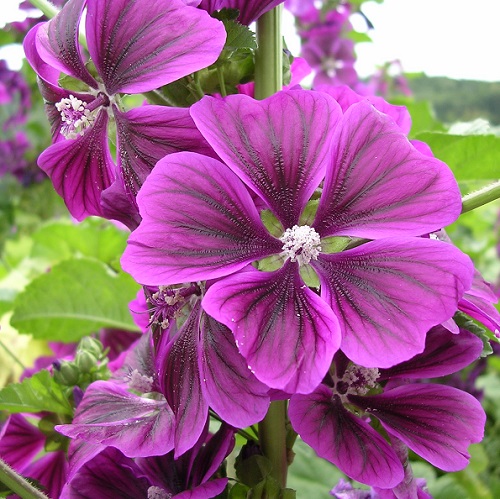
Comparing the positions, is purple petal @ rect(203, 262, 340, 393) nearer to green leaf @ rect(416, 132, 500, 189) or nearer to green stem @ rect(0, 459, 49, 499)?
green stem @ rect(0, 459, 49, 499)

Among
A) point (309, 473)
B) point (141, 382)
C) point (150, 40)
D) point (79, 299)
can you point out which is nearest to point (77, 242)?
point (79, 299)

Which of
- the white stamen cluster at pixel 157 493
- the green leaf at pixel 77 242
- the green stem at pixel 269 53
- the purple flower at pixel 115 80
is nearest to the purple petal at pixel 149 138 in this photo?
the purple flower at pixel 115 80

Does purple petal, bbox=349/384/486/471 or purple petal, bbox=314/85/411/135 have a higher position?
purple petal, bbox=314/85/411/135

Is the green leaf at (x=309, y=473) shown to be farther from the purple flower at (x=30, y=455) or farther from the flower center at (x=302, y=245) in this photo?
the flower center at (x=302, y=245)

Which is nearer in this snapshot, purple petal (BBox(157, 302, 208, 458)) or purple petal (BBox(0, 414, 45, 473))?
purple petal (BBox(157, 302, 208, 458))

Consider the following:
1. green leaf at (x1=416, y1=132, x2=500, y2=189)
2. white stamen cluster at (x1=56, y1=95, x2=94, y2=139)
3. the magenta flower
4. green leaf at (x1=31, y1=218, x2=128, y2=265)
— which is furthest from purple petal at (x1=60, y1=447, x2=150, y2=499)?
green leaf at (x1=31, y1=218, x2=128, y2=265)

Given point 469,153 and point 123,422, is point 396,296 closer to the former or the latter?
point 123,422

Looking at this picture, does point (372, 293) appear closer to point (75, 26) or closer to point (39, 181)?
point (75, 26)
